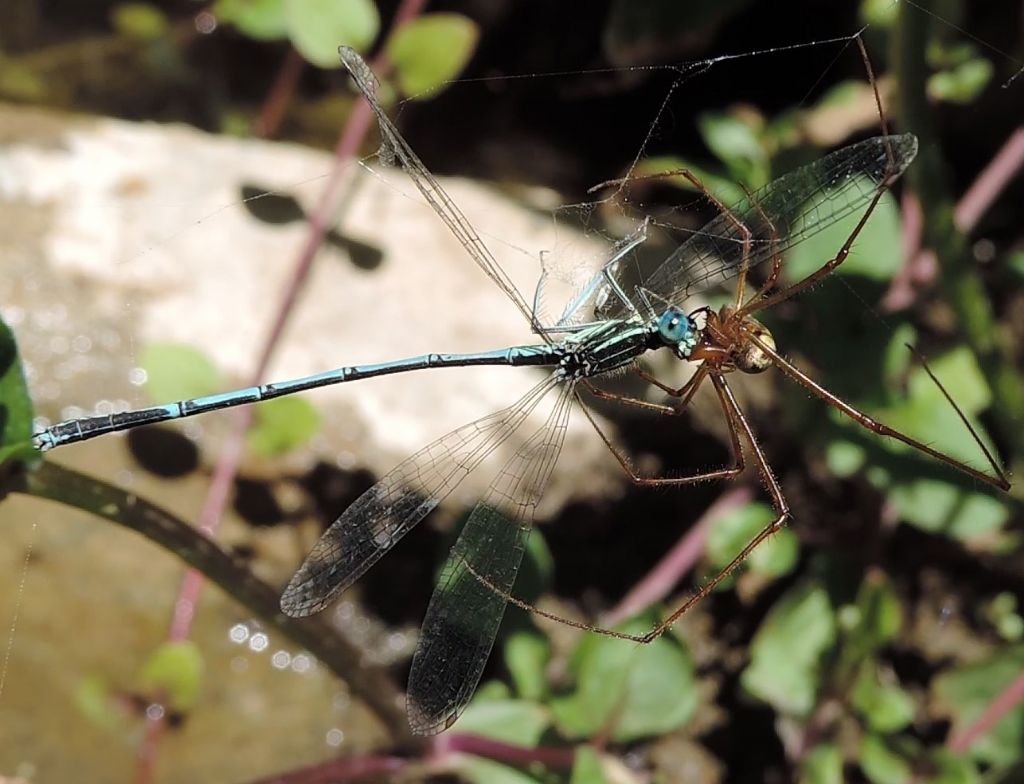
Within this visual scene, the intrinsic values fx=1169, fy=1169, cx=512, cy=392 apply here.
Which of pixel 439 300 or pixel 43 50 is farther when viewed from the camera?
pixel 43 50

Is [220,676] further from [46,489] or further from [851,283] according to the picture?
[851,283]

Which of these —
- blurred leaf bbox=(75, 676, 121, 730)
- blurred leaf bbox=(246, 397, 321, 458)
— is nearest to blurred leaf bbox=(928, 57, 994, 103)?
blurred leaf bbox=(246, 397, 321, 458)

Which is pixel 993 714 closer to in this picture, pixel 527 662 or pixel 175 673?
pixel 527 662

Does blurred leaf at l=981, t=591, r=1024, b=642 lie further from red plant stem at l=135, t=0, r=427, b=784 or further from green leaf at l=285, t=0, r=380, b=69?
green leaf at l=285, t=0, r=380, b=69

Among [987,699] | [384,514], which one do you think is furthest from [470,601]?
[987,699]

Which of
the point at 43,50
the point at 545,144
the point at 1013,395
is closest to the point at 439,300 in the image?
the point at 545,144
